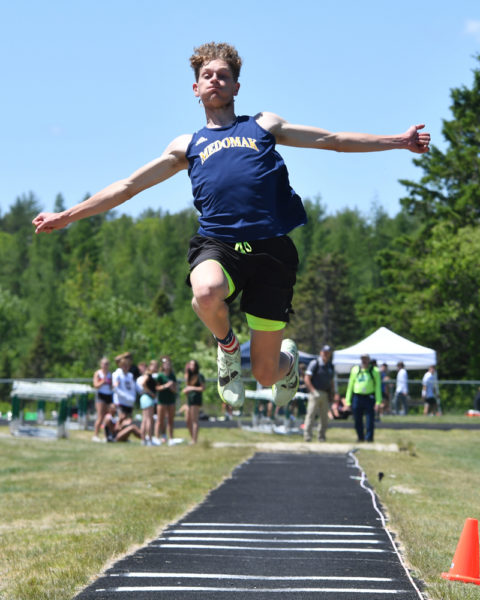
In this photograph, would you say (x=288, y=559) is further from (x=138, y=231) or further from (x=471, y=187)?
(x=138, y=231)

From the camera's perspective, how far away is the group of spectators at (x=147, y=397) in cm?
1723

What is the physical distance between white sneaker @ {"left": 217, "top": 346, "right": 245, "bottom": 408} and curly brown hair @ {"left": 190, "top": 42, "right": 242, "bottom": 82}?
179 cm

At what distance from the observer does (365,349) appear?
1250 inches

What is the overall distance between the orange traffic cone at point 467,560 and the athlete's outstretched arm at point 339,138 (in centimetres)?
255

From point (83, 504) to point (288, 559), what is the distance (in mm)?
3620

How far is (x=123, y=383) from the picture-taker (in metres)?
17.9

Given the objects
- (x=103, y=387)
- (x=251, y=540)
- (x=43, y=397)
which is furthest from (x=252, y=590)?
(x=43, y=397)

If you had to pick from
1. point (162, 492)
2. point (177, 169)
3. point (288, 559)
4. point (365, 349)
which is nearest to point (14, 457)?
point (162, 492)

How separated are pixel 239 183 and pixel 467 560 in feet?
9.41

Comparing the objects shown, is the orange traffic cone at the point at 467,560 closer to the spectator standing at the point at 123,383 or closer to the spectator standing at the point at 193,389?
the spectator standing at the point at 193,389

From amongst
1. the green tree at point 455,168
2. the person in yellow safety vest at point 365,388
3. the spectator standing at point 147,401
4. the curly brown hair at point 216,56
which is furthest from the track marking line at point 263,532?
the green tree at point 455,168

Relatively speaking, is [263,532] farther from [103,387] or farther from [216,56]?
A: [103,387]

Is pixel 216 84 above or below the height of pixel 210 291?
above

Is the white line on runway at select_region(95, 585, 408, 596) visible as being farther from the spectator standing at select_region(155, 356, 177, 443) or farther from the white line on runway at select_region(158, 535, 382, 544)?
the spectator standing at select_region(155, 356, 177, 443)
